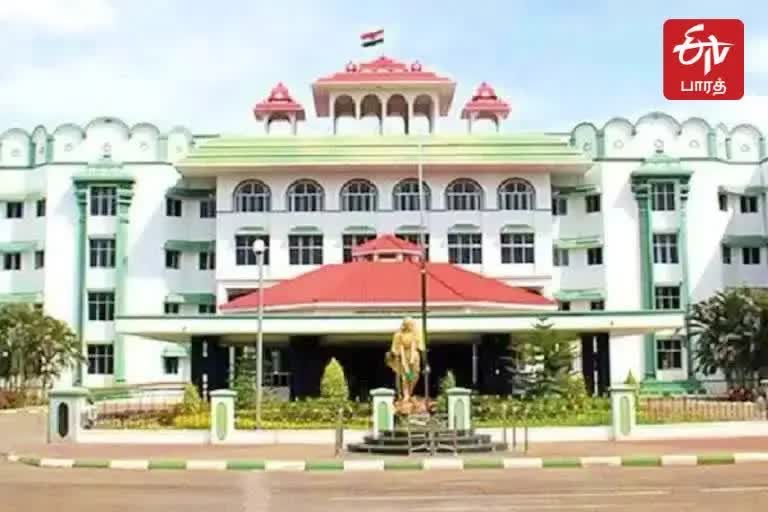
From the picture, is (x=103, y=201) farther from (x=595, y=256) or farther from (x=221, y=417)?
(x=221, y=417)

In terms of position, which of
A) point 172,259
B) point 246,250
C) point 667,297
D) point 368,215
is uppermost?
point 368,215

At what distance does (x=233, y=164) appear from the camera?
4869 cm

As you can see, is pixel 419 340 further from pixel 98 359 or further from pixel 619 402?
pixel 98 359

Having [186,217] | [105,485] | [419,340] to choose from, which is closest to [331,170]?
[186,217]

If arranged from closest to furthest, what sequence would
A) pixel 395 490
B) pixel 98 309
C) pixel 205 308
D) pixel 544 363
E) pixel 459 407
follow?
pixel 395 490 → pixel 459 407 → pixel 544 363 → pixel 98 309 → pixel 205 308

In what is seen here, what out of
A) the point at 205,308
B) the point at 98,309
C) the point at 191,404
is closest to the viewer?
the point at 191,404

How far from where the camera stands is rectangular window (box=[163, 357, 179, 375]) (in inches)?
2002

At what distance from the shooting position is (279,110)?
2154 inches

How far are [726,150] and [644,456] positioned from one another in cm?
3661

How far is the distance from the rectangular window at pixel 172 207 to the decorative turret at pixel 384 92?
27.1ft

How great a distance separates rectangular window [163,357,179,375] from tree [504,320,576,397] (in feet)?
72.7

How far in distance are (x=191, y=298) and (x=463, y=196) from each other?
13181 millimetres

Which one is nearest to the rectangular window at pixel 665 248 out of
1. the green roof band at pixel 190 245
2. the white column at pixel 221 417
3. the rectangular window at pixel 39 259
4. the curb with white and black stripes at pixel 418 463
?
the green roof band at pixel 190 245

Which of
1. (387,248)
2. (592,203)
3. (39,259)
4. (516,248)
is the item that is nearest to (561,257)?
(592,203)
